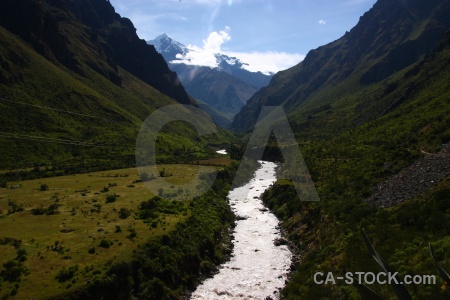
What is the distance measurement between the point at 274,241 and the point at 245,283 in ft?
53.4

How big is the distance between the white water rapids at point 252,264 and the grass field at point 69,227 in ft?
39.0

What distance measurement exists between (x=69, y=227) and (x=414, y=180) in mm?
53936

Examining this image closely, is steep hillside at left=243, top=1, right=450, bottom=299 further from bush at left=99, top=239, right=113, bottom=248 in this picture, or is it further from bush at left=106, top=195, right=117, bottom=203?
bush at left=106, top=195, right=117, bottom=203

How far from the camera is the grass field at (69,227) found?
38.9 m

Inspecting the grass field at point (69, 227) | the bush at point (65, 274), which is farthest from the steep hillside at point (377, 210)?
the bush at point (65, 274)

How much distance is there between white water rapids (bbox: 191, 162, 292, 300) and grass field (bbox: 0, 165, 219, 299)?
11.9 metres

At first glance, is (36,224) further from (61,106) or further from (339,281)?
(61,106)

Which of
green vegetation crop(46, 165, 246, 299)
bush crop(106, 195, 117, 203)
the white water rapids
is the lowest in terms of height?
the white water rapids

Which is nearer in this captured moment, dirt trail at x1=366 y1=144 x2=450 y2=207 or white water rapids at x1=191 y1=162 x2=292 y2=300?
white water rapids at x1=191 y1=162 x2=292 y2=300

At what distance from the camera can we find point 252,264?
5419 centimetres

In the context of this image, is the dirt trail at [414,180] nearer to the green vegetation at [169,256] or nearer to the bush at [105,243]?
the green vegetation at [169,256]

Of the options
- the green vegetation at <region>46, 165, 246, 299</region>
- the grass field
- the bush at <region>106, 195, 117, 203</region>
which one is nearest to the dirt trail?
the green vegetation at <region>46, 165, 246, 299</region>

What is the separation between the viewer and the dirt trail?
4691 cm

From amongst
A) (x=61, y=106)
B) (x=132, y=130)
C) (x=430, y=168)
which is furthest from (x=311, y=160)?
(x=61, y=106)
